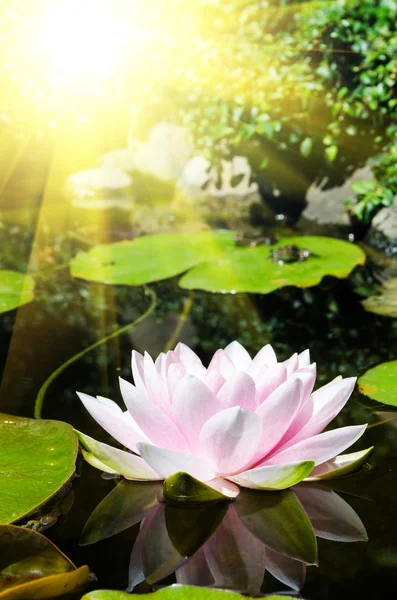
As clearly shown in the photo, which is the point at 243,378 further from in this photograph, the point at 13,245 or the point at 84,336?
the point at 13,245

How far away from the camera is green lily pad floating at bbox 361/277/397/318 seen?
2234 mm

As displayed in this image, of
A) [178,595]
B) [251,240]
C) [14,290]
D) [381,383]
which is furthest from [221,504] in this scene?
[251,240]

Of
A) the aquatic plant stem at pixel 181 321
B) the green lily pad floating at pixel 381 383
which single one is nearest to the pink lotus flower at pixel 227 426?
the green lily pad floating at pixel 381 383

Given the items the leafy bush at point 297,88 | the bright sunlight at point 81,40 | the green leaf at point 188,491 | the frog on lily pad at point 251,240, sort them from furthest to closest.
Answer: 1. the bright sunlight at point 81,40
2. the leafy bush at point 297,88
3. the frog on lily pad at point 251,240
4. the green leaf at point 188,491

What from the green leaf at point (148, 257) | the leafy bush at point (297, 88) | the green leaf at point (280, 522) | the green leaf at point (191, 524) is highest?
the leafy bush at point (297, 88)

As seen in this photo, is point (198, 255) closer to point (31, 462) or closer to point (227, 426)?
point (31, 462)

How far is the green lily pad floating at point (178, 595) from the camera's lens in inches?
30.7

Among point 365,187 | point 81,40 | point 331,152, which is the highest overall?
point 81,40

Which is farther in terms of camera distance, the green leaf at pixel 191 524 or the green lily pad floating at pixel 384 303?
the green lily pad floating at pixel 384 303

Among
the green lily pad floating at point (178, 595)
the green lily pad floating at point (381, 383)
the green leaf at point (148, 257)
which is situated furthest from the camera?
the green leaf at point (148, 257)

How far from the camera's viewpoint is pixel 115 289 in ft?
8.45

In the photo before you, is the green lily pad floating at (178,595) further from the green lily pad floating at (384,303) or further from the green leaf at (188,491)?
the green lily pad floating at (384,303)

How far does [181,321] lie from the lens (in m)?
2.18

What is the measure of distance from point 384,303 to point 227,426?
1509mm
